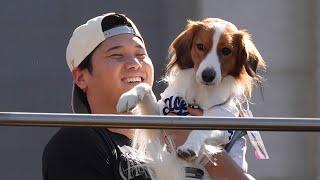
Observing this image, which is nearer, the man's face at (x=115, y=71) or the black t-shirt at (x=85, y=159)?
the black t-shirt at (x=85, y=159)

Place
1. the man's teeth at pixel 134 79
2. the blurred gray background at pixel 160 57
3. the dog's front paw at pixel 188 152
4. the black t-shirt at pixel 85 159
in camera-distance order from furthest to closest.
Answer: the blurred gray background at pixel 160 57, the man's teeth at pixel 134 79, the dog's front paw at pixel 188 152, the black t-shirt at pixel 85 159

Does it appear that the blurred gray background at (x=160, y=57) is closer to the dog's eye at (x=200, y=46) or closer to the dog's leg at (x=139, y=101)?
the dog's eye at (x=200, y=46)

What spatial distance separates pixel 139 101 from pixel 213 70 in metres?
0.32

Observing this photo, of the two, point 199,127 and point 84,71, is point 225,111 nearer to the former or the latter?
point 84,71

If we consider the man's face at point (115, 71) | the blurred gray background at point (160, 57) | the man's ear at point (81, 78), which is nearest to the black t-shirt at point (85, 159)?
the man's face at point (115, 71)

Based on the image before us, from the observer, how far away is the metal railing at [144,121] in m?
2.65

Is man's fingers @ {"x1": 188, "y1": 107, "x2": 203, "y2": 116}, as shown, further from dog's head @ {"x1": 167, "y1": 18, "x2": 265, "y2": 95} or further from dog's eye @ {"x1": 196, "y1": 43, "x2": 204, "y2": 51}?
dog's eye @ {"x1": 196, "y1": 43, "x2": 204, "y2": 51}

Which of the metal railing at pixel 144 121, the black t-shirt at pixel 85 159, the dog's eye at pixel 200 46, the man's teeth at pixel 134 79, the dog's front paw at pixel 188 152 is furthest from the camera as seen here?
the dog's eye at pixel 200 46

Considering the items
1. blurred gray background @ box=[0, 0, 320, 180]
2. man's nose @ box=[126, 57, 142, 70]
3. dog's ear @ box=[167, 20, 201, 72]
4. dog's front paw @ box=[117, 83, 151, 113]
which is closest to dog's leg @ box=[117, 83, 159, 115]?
dog's front paw @ box=[117, 83, 151, 113]

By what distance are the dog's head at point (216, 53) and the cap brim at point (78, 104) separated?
355mm

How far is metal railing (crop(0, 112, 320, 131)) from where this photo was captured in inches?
104

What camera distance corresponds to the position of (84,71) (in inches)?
139

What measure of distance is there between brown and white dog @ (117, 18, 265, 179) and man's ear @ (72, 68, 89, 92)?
0.27 meters

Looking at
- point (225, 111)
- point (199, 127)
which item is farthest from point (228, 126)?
point (225, 111)
